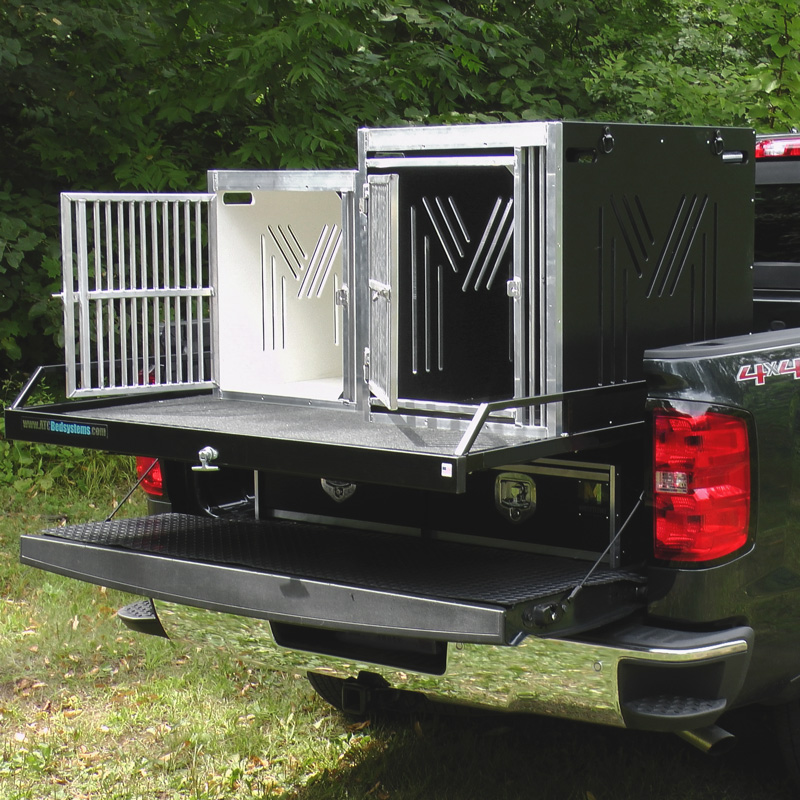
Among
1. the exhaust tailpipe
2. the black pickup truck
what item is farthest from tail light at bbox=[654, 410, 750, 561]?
the exhaust tailpipe

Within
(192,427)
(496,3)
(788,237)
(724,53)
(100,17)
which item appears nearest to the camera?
(192,427)

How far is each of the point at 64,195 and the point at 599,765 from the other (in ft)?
8.55

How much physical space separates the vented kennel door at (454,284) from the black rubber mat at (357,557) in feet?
1.61

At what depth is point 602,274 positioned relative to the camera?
336 centimetres

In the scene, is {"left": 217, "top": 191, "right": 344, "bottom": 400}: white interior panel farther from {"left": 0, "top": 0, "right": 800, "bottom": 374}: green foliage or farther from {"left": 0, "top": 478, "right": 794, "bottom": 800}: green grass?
{"left": 0, "top": 0, "right": 800, "bottom": 374}: green foliage

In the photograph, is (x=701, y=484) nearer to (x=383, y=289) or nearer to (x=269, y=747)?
(x=383, y=289)

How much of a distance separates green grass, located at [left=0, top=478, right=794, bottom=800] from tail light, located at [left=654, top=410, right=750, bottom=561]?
3.87 ft

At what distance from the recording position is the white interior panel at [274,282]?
4.13 metres

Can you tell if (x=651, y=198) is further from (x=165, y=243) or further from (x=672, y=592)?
(x=165, y=243)

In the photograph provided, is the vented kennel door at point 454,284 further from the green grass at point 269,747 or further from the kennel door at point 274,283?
the green grass at point 269,747

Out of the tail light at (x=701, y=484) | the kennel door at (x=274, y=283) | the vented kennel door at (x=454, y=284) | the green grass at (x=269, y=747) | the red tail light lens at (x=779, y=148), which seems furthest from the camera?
the red tail light lens at (x=779, y=148)

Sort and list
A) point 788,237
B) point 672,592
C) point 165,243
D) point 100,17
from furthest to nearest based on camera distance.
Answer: point 100,17
point 788,237
point 165,243
point 672,592

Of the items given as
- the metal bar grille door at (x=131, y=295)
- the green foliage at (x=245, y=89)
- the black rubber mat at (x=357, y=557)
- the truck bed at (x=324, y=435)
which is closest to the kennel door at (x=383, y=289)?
the truck bed at (x=324, y=435)

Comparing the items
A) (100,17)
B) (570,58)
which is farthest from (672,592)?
(570,58)
